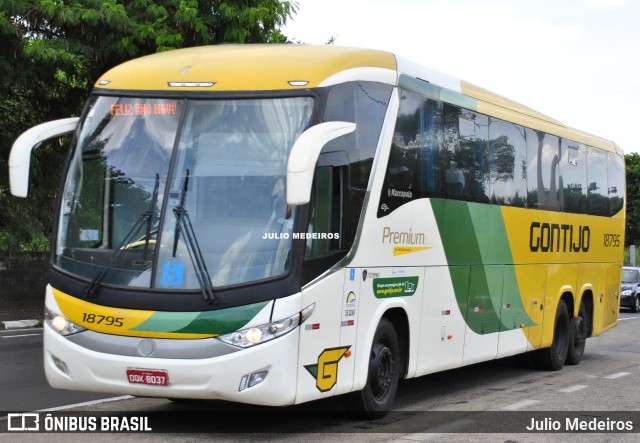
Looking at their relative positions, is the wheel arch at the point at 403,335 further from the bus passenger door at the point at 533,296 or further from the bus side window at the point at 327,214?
the bus passenger door at the point at 533,296

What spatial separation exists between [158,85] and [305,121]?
1.40 metres

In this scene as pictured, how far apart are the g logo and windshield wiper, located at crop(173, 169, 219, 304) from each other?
3.55 ft

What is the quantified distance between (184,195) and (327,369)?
1933 mm

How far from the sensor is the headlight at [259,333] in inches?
314

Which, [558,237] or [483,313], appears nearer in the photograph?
[483,313]

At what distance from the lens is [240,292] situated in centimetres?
804

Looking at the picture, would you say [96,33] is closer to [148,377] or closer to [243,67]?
[243,67]

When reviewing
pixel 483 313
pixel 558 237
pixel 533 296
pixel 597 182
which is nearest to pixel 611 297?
pixel 597 182

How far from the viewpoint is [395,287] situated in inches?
391

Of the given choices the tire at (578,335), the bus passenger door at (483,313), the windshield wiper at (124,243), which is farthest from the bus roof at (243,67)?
the tire at (578,335)

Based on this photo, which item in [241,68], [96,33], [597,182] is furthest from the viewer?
[96,33]

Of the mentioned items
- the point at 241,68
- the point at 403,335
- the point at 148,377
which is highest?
the point at 241,68

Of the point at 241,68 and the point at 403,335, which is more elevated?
the point at 241,68

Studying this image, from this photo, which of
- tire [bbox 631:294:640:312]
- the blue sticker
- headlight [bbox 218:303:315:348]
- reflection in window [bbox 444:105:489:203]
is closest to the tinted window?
reflection in window [bbox 444:105:489:203]
